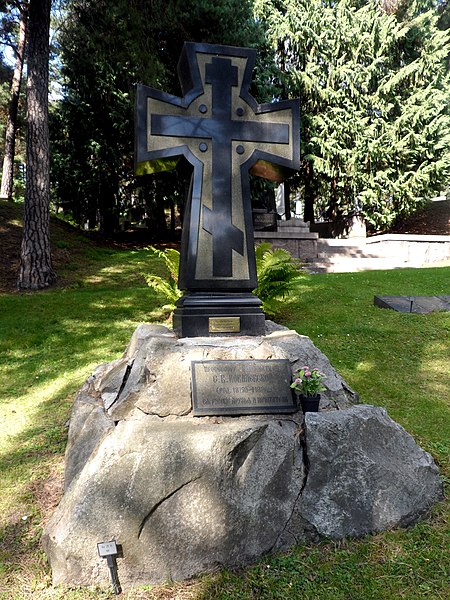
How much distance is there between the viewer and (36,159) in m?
9.30

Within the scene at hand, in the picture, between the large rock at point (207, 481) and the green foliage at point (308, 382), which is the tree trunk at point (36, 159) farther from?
the green foliage at point (308, 382)

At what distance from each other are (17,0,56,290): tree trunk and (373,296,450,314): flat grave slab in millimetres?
6879

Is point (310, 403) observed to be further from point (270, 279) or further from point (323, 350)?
Result: point (270, 279)

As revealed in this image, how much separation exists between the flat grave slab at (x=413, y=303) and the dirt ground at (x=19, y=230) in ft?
24.3

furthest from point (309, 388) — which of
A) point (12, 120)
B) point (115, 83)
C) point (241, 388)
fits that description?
point (12, 120)

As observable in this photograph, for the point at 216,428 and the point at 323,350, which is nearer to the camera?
the point at 216,428

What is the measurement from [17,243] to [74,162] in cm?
471

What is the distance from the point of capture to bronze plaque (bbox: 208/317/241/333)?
3660mm

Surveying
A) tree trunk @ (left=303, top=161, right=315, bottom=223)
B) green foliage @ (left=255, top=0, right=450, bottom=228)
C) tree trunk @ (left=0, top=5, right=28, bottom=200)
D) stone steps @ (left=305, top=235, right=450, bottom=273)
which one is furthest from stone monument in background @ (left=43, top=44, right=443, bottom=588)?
tree trunk @ (left=303, top=161, right=315, bottom=223)

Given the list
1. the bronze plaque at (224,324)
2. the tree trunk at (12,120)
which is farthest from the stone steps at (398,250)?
the tree trunk at (12,120)

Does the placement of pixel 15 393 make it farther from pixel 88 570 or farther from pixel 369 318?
pixel 369 318

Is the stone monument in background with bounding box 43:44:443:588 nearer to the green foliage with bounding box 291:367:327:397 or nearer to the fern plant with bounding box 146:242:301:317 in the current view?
the green foliage with bounding box 291:367:327:397

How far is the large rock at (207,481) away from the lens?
8.23 ft

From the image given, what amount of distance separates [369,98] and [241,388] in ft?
59.4
